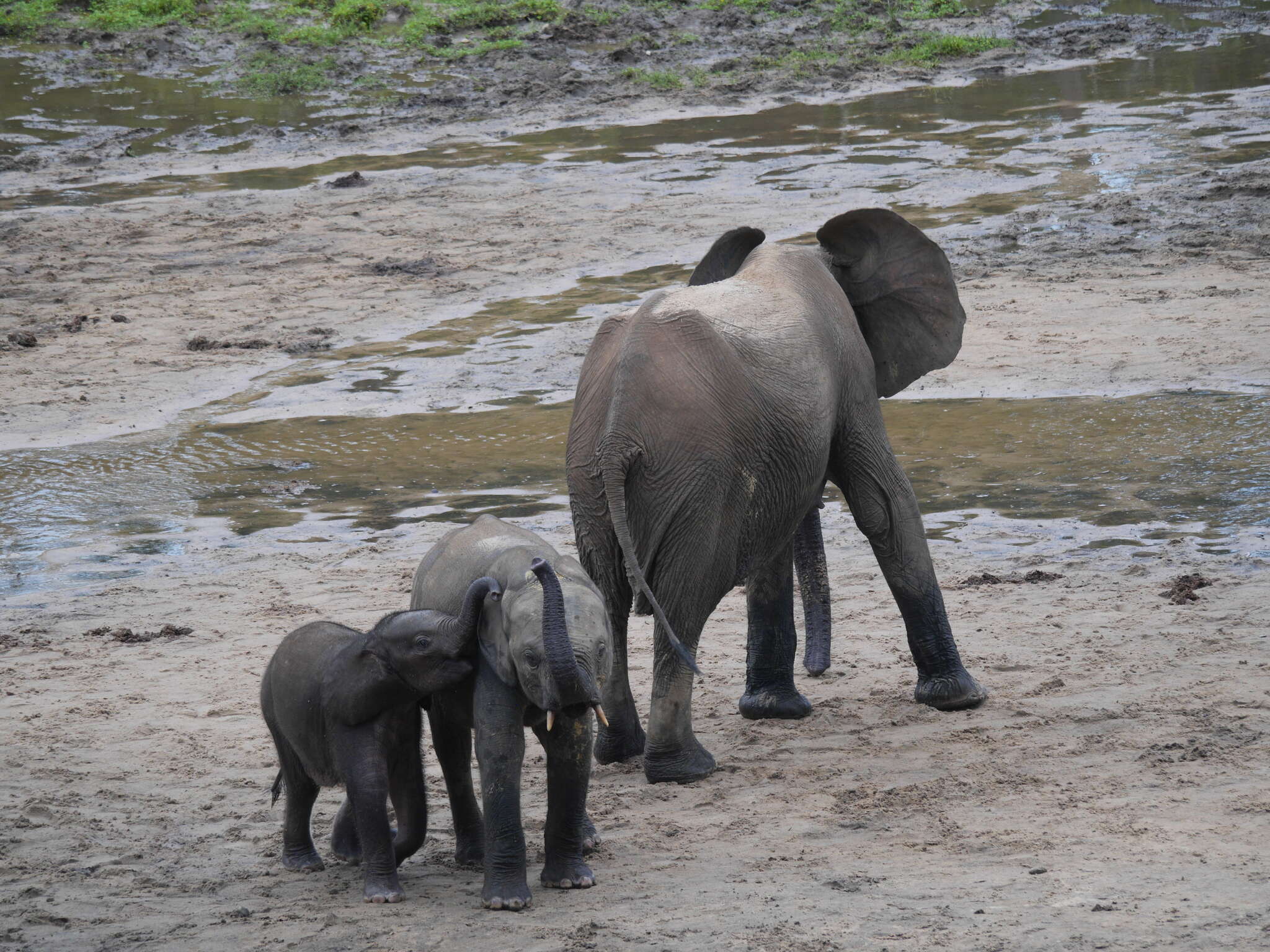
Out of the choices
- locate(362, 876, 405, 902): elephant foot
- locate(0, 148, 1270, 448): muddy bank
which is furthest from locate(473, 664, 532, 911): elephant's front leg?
locate(0, 148, 1270, 448): muddy bank

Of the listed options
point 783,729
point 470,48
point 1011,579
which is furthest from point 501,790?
point 470,48

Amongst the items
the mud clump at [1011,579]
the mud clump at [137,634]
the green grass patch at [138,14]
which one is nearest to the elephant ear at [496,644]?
the mud clump at [137,634]

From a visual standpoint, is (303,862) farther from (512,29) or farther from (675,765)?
(512,29)

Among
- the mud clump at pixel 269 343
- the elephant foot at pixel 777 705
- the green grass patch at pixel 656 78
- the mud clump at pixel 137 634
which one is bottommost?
the elephant foot at pixel 777 705

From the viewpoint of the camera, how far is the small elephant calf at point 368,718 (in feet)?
14.5

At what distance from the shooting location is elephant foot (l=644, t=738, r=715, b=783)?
5.41 metres

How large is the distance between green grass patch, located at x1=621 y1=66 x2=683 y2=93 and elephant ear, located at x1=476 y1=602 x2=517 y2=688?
17.8 meters

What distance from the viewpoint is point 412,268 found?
45.9 feet

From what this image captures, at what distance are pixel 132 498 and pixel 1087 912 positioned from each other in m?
6.62

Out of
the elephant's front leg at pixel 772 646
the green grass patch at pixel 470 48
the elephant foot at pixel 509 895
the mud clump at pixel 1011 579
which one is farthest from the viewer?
the green grass patch at pixel 470 48

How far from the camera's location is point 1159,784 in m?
5.01

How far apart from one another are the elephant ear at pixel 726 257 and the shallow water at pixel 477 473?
81.3 inches

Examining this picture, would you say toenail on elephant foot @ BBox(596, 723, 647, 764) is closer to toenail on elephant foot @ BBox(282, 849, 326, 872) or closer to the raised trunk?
the raised trunk

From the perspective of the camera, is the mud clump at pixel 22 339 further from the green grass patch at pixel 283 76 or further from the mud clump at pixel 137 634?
the green grass patch at pixel 283 76
